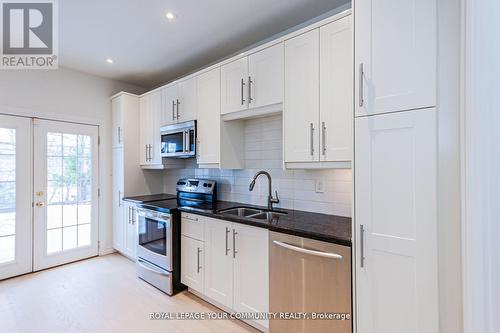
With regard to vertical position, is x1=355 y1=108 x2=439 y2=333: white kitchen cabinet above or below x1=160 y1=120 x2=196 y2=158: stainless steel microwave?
below

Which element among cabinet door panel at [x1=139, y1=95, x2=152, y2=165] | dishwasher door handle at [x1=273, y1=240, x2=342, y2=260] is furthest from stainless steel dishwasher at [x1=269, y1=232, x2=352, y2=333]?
cabinet door panel at [x1=139, y1=95, x2=152, y2=165]

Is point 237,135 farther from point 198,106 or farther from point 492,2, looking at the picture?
point 492,2

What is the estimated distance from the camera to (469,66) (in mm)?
1113

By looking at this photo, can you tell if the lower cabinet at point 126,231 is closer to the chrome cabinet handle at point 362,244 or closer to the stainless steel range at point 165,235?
the stainless steel range at point 165,235

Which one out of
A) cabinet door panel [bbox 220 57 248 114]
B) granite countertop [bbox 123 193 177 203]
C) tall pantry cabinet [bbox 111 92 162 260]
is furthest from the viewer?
tall pantry cabinet [bbox 111 92 162 260]

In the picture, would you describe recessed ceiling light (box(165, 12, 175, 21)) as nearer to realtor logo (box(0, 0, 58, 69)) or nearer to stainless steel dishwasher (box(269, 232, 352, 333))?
realtor logo (box(0, 0, 58, 69))

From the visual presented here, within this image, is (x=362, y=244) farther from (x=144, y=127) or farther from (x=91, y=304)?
(x=144, y=127)

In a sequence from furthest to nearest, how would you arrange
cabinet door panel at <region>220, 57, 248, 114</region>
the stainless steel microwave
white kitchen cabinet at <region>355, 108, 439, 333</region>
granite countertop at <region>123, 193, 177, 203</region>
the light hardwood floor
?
granite countertop at <region>123, 193, 177, 203</region>, the stainless steel microwave, cabinet door panel at <region>220, 57, 248, 114</region>, the light hardwood floor, white kitchen cabinet at <region>355, 108, 439, 333</region>

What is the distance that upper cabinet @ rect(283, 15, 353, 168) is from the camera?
1804 millimetres

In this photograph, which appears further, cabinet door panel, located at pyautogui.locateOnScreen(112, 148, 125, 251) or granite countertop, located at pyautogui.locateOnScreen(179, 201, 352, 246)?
cabinet door panel, located at pyautogui.locateOnScreen(112, 148, 125, 251)

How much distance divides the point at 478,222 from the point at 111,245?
173 inches

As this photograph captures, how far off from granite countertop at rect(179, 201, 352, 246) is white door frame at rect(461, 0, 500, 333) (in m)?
0.59

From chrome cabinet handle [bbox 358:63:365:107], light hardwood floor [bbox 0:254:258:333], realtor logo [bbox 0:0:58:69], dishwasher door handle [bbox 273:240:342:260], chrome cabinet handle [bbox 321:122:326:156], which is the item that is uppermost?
realtor logo [bbox 0:0:58:69]

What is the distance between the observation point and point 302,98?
204 cm
